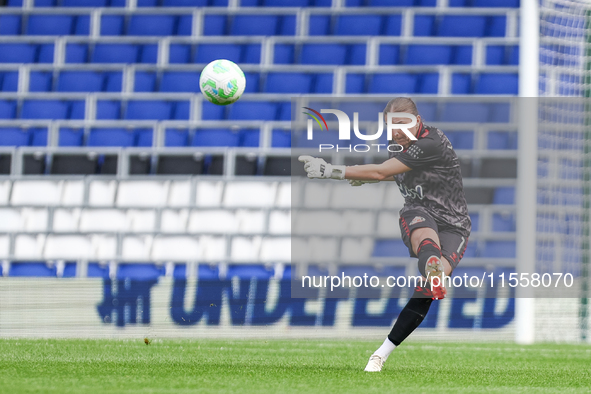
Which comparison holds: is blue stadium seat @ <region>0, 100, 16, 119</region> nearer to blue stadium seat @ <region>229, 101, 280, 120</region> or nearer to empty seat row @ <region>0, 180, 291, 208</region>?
empty seat row @ <region>0, 180, 291, 208</region>

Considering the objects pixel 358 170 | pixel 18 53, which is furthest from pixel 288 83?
pixel 358 170

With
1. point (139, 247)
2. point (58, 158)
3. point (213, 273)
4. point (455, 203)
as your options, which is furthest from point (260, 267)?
point (455, 203)

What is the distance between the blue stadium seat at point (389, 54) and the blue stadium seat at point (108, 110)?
3.92 meters

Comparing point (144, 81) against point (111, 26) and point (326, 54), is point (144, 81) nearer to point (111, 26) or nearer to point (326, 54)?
point (111, 26)

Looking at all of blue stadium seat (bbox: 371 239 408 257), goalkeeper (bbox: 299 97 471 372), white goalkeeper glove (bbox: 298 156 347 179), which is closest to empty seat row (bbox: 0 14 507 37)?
blue stadium seat (bbox: 371 239 408 257)

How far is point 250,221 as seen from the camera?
11.2 m

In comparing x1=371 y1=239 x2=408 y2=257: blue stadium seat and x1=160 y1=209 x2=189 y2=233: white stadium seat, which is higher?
x1=160 y1=209 x2=189 y2=233: white stadium seat

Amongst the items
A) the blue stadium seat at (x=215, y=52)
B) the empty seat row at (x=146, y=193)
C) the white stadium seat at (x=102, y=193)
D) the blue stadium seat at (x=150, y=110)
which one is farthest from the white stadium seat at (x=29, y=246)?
the blue stadium seat at (x=215, y=52)

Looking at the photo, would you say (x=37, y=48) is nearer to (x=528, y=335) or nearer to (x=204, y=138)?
(x=204, y=138)

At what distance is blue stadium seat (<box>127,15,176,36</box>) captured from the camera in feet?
45.1

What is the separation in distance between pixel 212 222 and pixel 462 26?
16.4 feet

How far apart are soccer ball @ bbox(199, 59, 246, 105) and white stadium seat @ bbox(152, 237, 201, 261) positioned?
4.42 meters

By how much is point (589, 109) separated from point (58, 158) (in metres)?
6.87

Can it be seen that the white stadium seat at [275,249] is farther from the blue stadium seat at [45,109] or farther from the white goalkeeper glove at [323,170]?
the white goalkeeper glove at [323,170]
